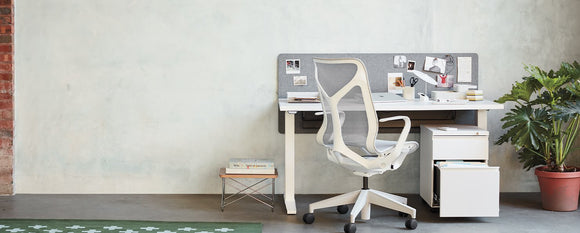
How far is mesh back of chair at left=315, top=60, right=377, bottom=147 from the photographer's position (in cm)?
415

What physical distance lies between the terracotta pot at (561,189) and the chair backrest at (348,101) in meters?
1.32

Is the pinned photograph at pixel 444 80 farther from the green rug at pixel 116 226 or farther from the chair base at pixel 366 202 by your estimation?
the green rug at pixel 116 226

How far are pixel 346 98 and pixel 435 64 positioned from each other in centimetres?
123

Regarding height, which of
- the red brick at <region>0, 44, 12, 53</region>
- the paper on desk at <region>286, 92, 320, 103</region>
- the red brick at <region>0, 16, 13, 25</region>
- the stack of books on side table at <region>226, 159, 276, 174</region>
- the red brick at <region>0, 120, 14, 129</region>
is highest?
the red brick at <region>0, 16, 13, 25</region>

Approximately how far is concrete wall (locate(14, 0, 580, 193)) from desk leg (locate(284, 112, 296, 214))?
1.35ft

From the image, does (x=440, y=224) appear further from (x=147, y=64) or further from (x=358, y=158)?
(x=147, y=64)

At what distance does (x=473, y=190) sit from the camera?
4441 mm

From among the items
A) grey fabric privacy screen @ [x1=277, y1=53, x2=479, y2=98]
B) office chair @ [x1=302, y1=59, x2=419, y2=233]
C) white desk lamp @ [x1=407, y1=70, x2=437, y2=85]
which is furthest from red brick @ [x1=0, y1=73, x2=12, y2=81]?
white desk lamp @ [x1=407, y1=70, x2=437, y2=85]

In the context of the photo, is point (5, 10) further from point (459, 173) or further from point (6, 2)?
point (459, 173)

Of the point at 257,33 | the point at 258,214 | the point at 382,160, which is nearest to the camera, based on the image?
the point at 382,160

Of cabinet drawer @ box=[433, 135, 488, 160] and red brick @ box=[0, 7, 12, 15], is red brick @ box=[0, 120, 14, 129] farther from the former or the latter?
cabinet drawer @ box=[433, 135, 488, 160]

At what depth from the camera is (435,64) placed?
5191 mm

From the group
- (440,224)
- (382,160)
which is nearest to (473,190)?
(440,224)

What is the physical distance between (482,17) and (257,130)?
5.68 ft
